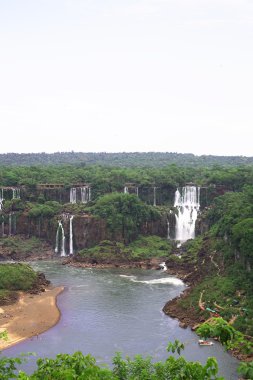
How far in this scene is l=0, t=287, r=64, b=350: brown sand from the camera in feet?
157

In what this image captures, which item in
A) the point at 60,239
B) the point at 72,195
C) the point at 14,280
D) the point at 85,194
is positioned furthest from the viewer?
the point at 85,194

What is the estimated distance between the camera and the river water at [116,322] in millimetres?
42719

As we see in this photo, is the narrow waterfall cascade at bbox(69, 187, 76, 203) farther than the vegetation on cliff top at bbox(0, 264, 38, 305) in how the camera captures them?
Yes

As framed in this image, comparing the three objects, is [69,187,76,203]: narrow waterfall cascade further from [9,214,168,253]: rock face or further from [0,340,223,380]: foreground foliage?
[0,340,223,380]: foreground foliage

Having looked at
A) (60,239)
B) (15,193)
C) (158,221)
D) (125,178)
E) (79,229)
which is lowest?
(60,239)

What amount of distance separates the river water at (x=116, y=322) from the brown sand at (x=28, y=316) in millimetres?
889

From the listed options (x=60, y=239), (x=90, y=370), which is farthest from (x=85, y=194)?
(x=90, y=370)

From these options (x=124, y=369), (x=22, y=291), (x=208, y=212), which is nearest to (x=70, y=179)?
(x=208, y=212)

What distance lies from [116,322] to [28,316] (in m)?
8.87

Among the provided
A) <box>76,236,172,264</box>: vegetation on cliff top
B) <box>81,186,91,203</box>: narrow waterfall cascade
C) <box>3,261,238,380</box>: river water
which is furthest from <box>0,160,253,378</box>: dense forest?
<box>3,261,238,380</box>: river water

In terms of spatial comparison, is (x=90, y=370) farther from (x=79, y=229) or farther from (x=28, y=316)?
(x=79, y=229)

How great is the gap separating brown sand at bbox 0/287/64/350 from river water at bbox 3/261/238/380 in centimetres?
89

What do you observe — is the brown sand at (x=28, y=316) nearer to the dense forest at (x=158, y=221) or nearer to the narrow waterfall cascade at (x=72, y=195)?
the dense forest at (x=158, y=221)

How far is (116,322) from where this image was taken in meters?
50.3
